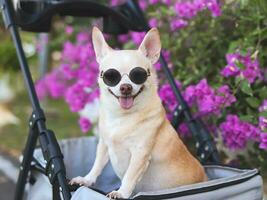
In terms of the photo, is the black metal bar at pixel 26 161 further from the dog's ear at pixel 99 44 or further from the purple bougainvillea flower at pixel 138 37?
the purple bougainvillea flower at pixel 138 37

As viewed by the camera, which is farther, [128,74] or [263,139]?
[263,139]

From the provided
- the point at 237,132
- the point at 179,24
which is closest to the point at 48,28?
the point at 179,24

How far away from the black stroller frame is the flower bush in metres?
0.16

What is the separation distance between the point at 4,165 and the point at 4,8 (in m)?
1.48

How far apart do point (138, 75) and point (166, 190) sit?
13.8 inches

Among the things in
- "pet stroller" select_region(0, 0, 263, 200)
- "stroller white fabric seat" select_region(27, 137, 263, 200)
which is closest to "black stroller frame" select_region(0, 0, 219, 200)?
"pet stroller" select_region(0, 0, 263, 200)

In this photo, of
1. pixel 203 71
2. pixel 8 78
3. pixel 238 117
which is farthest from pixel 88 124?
pixel 8 78

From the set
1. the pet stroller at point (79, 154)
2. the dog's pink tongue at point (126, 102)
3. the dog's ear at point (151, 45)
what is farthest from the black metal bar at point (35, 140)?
the dog's ear at point (151, 45)

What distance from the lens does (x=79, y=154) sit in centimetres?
224

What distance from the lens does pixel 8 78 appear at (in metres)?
5.81

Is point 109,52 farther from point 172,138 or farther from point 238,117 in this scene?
point 238,117

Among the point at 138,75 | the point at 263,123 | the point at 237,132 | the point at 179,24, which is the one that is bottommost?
the point at 237,132

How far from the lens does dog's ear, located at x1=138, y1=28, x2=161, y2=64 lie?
1.64 meters

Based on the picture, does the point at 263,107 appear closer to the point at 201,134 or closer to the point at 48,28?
the point at 201,134
